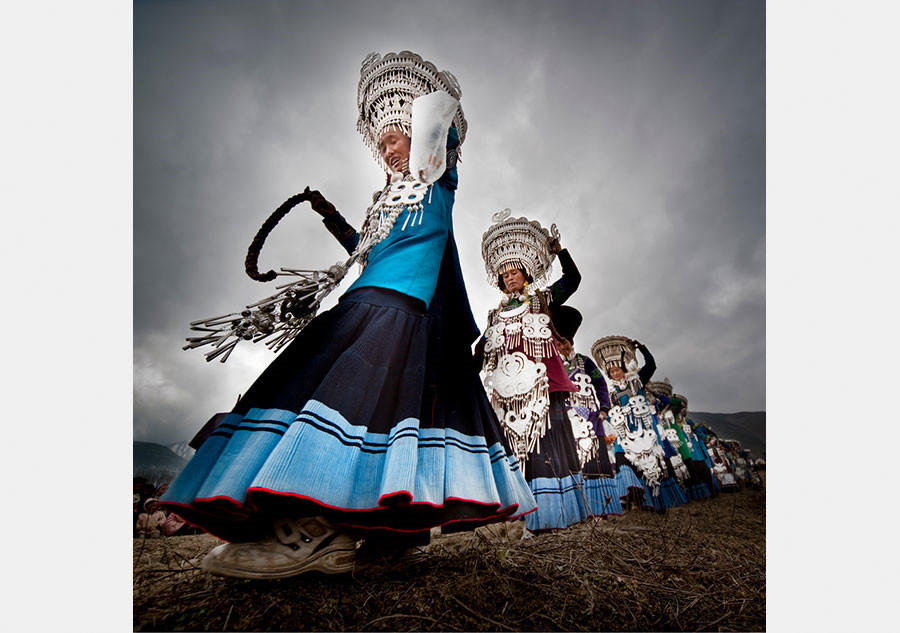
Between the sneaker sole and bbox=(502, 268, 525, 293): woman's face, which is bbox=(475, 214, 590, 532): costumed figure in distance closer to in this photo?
bbox=(502, 268, 525, 293): woman's face

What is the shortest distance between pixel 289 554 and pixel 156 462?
3.14 feet

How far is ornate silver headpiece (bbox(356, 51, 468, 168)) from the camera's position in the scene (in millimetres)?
1859

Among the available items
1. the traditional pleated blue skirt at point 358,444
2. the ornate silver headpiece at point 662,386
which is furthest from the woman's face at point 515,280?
the ornate silver headpiece at point 662,386

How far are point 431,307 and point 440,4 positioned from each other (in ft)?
5.50

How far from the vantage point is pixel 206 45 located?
1858 millimetres

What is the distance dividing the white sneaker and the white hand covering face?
4.27 ft

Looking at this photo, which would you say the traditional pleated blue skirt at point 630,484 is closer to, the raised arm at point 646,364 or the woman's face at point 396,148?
the raised arm at point 646,364

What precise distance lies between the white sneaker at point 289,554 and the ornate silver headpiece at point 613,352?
5.59m

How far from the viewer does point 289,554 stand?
104cm

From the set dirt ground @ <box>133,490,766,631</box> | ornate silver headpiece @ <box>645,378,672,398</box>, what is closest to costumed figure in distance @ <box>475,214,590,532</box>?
dirt ground @ <box>133,490,766,631</box>

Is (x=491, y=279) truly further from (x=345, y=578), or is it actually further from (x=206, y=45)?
(x=345, y=578)

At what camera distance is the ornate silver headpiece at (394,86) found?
1859 mm

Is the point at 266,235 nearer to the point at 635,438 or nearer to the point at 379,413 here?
the point at 379,413

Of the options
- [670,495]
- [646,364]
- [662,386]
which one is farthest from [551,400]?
[662,386]
